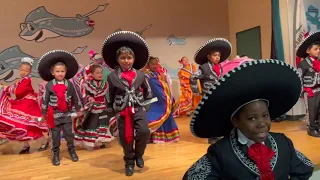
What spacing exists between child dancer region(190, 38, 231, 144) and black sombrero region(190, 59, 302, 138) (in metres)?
2.49

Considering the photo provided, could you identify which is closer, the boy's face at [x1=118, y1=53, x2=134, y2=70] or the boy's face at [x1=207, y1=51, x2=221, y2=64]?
the boy's face at [x1=118, y1=53, x2=134, y2=70]

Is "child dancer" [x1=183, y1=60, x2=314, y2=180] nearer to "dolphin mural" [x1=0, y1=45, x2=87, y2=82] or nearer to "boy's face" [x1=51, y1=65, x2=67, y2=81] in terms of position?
"boy's face" [x1=51, y1=65, x2=67, y2=81]

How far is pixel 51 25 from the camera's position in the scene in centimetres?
688

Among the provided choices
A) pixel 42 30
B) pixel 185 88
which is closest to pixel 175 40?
pixel 185 88

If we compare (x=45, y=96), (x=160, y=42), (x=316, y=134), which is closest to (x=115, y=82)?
(x=45, y=96)

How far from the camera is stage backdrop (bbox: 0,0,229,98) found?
260 inches

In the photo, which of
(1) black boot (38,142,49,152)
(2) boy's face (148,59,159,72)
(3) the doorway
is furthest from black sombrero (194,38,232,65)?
(3) the doorway

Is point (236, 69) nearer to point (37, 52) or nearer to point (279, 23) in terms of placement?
point (279, 23)

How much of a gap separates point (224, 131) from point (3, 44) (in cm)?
604

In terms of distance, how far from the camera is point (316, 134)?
4242 mm

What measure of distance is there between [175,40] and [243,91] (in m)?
6.75

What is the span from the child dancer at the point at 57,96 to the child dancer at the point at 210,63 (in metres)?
1.51

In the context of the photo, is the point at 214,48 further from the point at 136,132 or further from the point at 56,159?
the point at 56,159

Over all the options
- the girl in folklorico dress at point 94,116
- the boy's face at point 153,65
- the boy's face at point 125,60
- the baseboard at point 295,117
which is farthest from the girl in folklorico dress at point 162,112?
the baseboard at point 295,117
